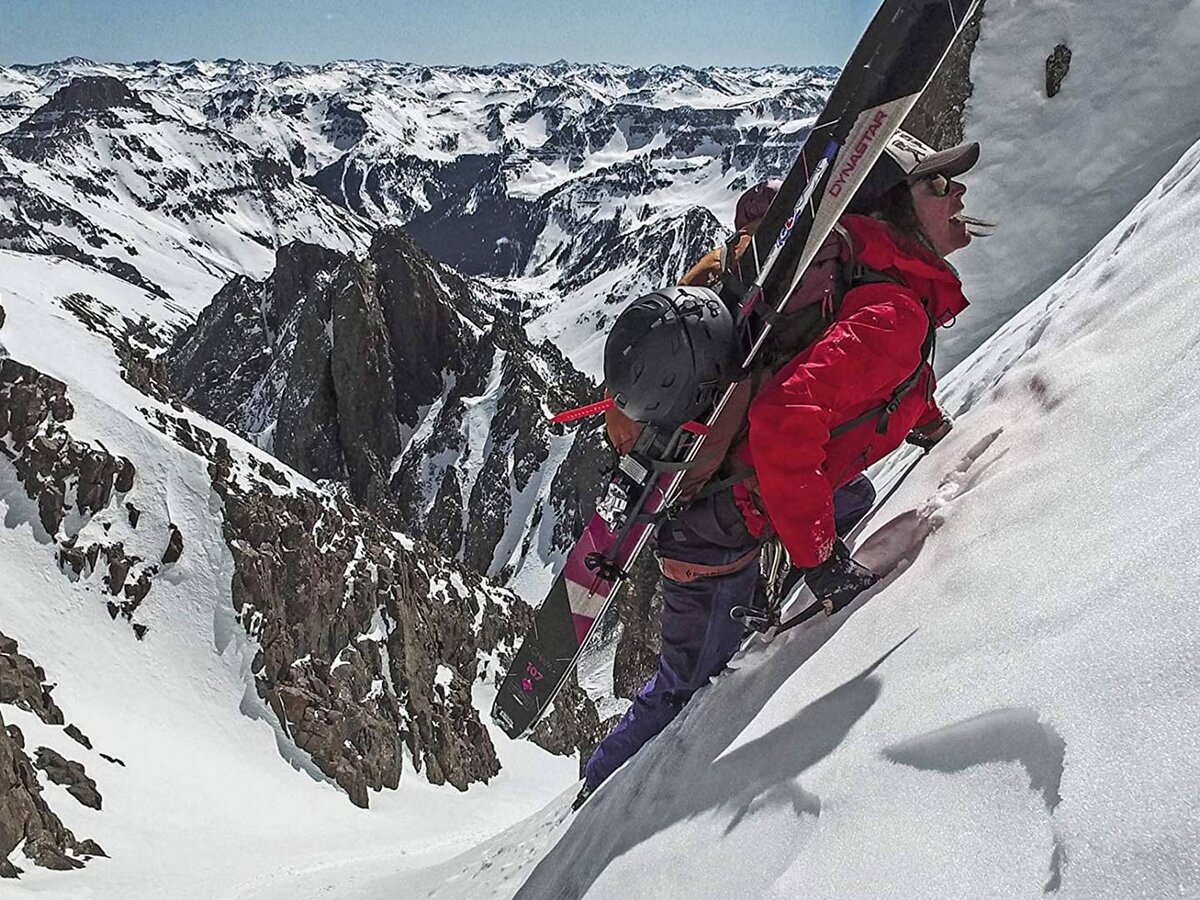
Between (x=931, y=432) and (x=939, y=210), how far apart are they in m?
1.37

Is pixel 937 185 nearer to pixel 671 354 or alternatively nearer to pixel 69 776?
pixel 671 354

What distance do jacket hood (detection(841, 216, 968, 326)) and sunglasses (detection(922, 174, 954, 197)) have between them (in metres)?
0.27

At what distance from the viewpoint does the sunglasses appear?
448 centimetres

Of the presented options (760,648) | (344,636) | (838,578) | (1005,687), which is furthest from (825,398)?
(344,636)

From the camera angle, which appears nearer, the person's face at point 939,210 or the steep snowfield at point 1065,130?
the person's face at point 939,210

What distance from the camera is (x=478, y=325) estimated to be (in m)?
108

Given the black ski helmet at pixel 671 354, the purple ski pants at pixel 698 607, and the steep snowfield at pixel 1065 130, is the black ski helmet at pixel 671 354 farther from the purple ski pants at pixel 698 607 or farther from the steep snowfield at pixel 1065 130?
the steep snowfield at pixel 1065 130

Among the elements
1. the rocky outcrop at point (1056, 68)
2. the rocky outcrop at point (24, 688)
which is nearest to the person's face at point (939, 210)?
the rocky outcrop at point (1056, 68)

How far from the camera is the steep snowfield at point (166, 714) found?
961 inches

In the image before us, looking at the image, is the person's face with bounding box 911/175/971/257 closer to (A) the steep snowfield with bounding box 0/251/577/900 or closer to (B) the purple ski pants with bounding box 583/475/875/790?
(B) the purple ski pants with bounding box 583/475/875/790

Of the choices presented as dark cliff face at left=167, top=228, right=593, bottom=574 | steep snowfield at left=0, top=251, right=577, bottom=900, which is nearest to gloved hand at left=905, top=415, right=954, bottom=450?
steep snowfield at left=0, top=251, right=577, bottom=900

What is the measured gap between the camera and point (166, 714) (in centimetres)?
3331

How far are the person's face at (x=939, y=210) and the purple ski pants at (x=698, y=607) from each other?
1.49m

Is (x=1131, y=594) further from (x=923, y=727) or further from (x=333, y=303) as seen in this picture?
(x=333, y=303)
